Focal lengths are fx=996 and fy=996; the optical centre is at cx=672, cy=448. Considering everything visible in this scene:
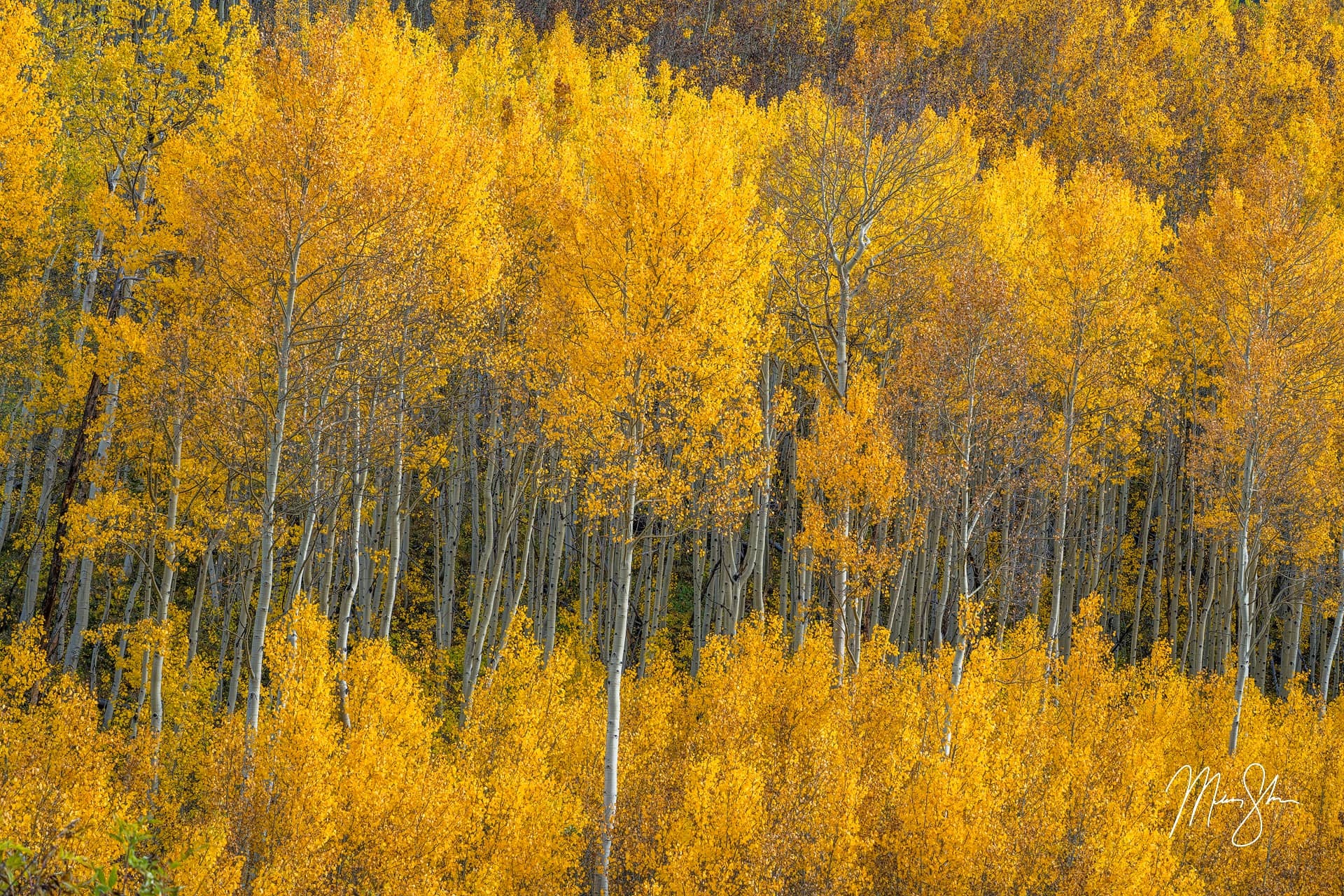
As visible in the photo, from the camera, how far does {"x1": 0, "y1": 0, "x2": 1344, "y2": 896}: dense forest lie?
1138 cm

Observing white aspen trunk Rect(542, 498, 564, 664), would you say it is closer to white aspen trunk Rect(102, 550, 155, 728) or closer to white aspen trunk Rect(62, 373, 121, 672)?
white aspen trunk Rect(102, 550, 155, 728)

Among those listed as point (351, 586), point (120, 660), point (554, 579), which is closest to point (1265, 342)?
point (554, 579)

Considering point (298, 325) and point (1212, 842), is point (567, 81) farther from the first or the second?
point (1212, 842)

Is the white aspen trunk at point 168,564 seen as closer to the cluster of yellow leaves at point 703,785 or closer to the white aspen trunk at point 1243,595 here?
the cluster of yellow leaves at point 703,785

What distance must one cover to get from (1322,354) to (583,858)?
15220 millimetres

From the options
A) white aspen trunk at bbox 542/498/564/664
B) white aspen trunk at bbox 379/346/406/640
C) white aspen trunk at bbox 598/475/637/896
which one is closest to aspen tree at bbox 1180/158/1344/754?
white aspen trunk at bbox 598/475/637/896

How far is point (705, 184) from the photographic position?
12.3 metres
